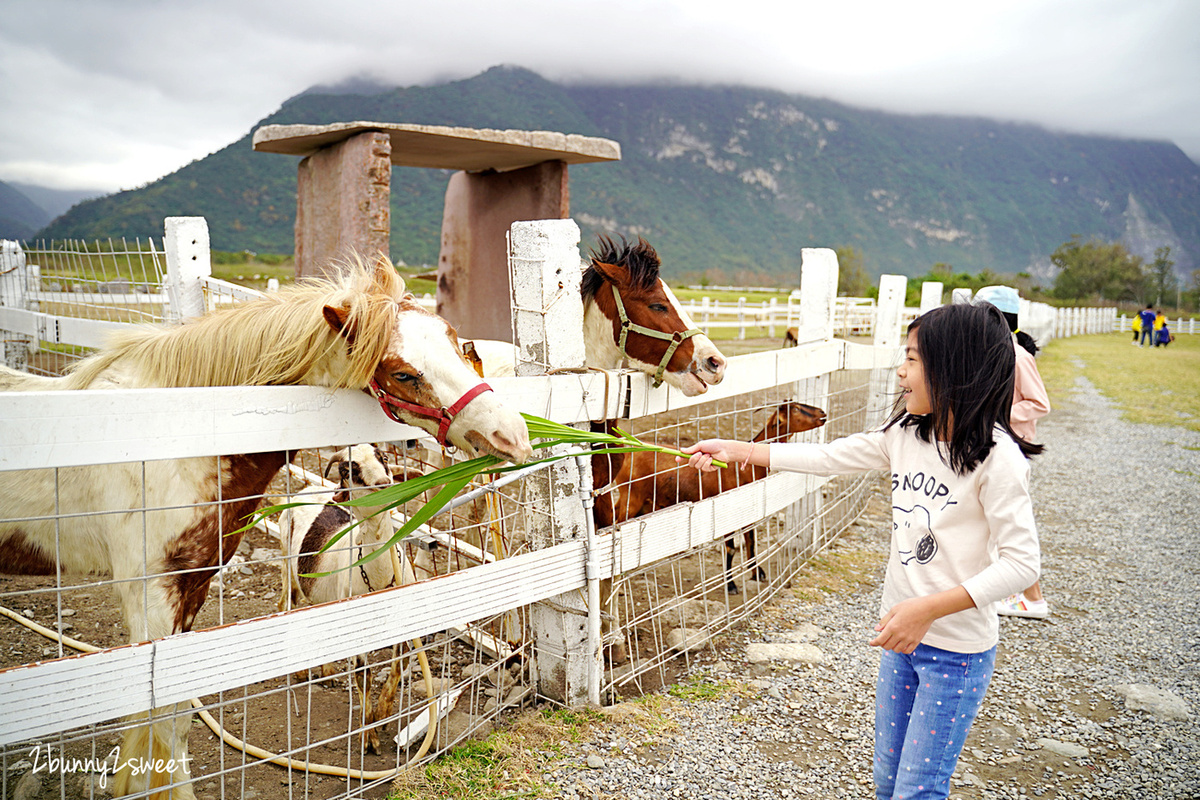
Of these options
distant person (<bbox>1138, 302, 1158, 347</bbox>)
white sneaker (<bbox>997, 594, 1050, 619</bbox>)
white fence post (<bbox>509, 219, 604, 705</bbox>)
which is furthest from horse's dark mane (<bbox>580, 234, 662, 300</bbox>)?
distant person (<bbox>1138, 302, 1158, 347</bbox>)

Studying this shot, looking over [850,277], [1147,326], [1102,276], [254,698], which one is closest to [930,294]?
[254,698]

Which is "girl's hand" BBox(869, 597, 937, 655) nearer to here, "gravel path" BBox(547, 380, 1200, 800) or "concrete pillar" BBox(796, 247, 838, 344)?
"gravel path" BBox(547, 380, 1200, 800)

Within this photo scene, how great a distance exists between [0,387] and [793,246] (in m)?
156

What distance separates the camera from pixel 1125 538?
6.01m

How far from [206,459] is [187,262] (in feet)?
6.32

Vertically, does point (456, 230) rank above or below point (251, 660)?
above

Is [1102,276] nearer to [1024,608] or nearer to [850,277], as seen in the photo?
[850,277]

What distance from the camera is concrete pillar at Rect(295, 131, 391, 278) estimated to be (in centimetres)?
517

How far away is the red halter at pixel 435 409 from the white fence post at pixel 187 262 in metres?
2.16

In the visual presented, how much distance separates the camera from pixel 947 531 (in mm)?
1827

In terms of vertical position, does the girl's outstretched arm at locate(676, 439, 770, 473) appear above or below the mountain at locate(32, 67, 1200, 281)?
below

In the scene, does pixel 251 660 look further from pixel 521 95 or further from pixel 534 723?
pixel 521 95

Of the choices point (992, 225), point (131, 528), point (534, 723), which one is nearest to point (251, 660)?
point (131, 528)

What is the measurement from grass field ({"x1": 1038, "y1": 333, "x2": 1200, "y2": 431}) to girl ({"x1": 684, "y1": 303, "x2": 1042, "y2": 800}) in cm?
1322
